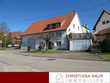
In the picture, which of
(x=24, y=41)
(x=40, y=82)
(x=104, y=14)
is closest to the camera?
(x=40, y=82)

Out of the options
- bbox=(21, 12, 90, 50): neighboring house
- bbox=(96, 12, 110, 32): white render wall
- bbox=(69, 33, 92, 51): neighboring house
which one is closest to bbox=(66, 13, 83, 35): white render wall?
bbox=(21, 12, 90, 50): neighboring house

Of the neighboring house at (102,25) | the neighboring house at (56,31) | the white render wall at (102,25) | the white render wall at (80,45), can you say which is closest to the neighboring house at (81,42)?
the white render wall at (80,45)

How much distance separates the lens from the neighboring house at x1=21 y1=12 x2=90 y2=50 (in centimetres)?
6105

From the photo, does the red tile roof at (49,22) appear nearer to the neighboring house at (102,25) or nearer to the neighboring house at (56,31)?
the neighboring house at (56,31)

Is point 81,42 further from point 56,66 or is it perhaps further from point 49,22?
point 56,66

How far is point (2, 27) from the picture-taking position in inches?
3494

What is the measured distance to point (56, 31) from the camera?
63.2 metres

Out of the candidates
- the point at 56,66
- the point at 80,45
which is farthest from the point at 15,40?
the point at 56,66

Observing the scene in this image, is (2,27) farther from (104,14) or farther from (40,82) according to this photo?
(40,82)

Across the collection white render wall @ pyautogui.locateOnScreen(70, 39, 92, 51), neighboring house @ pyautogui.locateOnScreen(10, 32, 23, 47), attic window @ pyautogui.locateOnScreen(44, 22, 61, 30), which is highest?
attic window @ pyautogui.locateOnScreen(44, 22, 61, 30)

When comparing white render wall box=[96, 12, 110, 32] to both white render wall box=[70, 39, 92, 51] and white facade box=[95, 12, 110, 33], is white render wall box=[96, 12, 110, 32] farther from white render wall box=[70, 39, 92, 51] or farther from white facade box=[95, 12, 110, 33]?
white render wall box=[70, 39, 92, 51]

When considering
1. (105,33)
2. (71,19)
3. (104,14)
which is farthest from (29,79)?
(71,19)

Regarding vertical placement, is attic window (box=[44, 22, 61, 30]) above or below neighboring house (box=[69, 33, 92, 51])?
above

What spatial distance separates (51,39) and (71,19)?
24.0 feet
